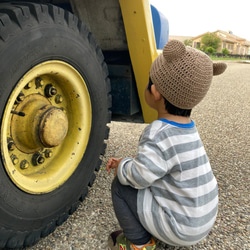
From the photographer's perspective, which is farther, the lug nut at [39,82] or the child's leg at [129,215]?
the lug nut at [39,82]

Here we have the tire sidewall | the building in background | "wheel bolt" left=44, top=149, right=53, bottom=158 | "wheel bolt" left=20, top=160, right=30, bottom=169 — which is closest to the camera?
the tire sidewall

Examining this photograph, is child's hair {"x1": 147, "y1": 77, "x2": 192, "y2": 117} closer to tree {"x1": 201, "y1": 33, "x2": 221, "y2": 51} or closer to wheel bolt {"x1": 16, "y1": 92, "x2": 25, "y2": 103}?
wheel bolt {"x1": 16, "y1": 92, "x2": 25, "y2": 103}

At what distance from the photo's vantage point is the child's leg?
1.40m

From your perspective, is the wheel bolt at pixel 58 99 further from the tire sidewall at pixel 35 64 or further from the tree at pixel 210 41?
the tree at pixel 210 41

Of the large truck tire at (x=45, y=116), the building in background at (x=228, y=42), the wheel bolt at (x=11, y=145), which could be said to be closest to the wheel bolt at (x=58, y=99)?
the large truck tire at (x=45, y=116)

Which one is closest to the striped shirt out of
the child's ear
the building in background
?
the child's ear

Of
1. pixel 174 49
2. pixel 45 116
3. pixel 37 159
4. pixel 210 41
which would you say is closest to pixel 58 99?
pixel 45 116

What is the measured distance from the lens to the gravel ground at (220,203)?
1588mm

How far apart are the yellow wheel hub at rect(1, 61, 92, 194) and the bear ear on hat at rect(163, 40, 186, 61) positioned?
54 centimetres

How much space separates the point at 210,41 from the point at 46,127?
59.5 meters

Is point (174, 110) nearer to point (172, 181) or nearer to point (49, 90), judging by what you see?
point (172, 181)

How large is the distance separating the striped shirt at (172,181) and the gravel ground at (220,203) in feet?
0.97

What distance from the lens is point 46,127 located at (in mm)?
1462

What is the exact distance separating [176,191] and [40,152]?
76cm
